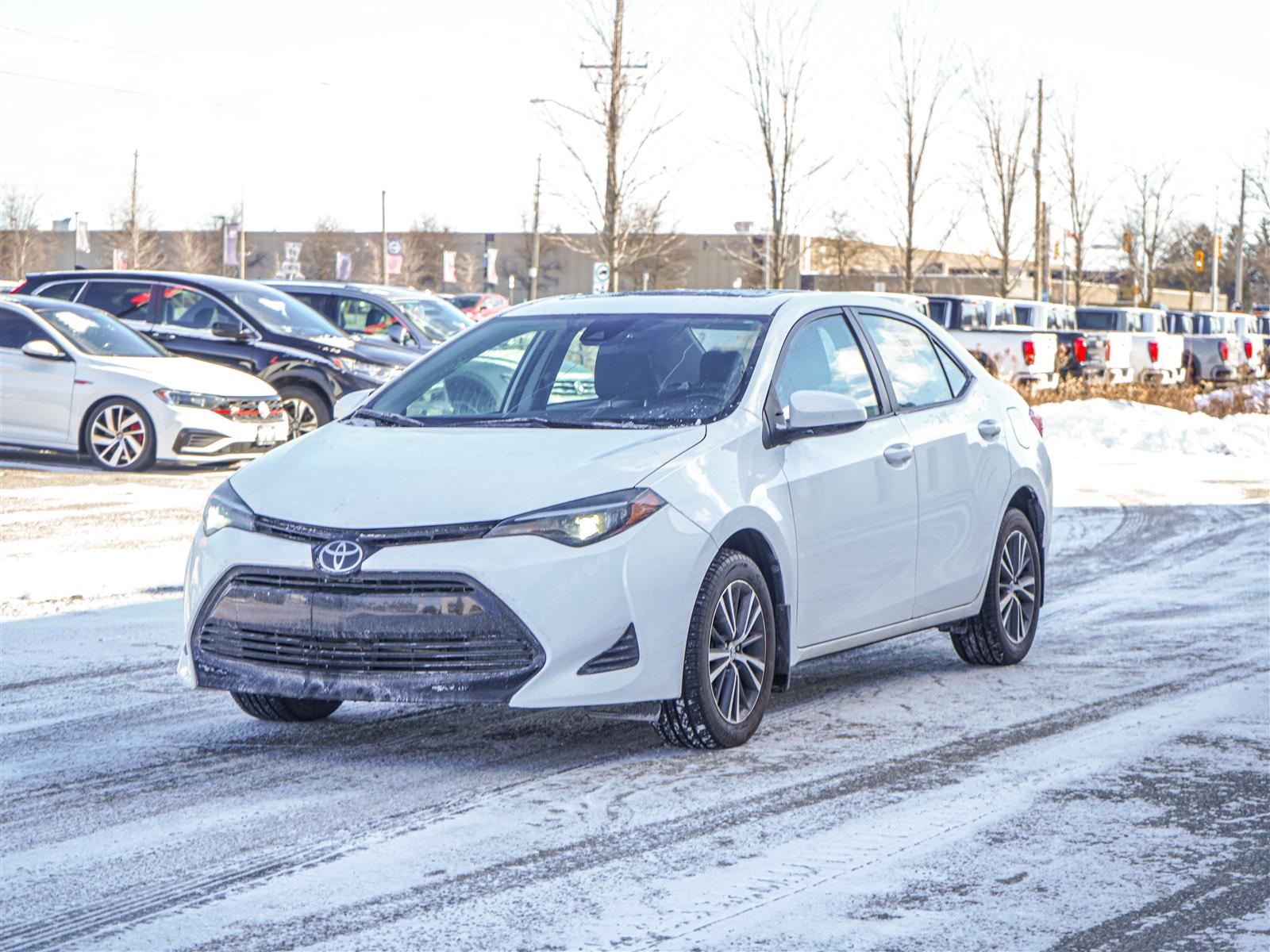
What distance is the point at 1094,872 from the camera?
4586 mm

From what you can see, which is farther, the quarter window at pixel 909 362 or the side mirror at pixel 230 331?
the side mirror at pixel 230 331

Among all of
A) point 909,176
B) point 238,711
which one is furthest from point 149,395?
point 909,176

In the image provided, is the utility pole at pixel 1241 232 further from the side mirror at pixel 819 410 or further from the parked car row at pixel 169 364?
the side mirror at pixel 819 410

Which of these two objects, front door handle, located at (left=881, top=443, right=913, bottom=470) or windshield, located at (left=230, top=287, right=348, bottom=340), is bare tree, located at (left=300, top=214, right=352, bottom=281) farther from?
front door handle, located at (left=881, top=443, right=913, bottom=470)

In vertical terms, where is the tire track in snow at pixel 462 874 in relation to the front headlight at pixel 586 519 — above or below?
below

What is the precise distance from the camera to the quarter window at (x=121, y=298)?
17.7m

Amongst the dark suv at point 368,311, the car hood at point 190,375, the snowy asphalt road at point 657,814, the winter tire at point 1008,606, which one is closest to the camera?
the snowy asphalt road at point 657,814

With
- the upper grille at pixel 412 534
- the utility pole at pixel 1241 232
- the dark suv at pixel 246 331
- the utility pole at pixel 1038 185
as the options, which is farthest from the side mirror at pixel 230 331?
the utility pole at pixel 1241 232

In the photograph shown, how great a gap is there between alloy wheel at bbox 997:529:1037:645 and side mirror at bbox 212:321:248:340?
10983 mm

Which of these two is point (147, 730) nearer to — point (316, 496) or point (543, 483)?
point (316, 496)

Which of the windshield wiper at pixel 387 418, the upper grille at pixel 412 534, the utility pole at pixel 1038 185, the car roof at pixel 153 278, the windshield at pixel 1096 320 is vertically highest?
the utility pole at pixel 1038 185

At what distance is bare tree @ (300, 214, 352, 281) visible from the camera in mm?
103500

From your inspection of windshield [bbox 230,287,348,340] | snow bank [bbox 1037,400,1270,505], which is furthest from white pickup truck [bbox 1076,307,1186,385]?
windshield [bbox 230,287,348,340]

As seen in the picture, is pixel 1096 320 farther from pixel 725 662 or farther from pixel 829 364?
pixel 725 662
